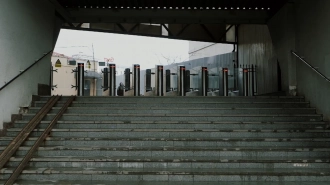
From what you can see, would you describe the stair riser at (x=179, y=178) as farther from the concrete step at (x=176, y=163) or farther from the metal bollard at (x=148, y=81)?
the metal bollard at (x=148, y=81)

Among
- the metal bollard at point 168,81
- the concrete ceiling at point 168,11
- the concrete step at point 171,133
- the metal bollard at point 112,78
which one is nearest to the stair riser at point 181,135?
the concrete step at point 171,133

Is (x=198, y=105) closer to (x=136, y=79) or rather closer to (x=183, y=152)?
(x=183, y=152)

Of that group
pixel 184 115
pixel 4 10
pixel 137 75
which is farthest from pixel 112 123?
pixel 137 75

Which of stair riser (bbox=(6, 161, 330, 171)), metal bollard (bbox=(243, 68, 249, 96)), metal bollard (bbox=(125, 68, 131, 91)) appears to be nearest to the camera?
stair riser (bbox=(6, 161, 330, 171))

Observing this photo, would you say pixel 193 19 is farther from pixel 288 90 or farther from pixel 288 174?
pixel 288 174

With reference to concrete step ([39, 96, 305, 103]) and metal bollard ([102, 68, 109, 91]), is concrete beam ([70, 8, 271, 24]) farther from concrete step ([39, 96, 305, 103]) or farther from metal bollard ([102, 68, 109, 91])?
concrete step ([39, 96, 305, 103])

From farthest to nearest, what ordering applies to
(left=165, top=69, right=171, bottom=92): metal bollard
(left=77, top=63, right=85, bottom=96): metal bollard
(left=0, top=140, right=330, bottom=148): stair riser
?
(left=165, top=69, right=171, bottom=92): metal bollard, (left=77, top=63, right=85, bottom=96): metal bollard, (left=0, top=140, right=330, bottom=148): stair riser

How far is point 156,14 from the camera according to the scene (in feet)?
33.2

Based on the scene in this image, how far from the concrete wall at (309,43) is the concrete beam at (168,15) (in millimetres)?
967

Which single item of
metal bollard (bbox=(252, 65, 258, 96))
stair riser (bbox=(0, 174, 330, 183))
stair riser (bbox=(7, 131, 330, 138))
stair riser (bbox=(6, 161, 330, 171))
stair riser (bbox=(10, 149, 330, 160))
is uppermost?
metal bollard (bbox=(252, 65, 258, 96))

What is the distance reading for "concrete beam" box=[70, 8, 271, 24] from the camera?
10062 millimetres

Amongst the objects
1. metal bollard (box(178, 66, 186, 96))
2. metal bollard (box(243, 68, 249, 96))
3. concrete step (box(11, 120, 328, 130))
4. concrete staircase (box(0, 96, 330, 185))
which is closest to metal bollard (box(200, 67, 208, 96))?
metal bollard (box(178, 66, 186, 96))

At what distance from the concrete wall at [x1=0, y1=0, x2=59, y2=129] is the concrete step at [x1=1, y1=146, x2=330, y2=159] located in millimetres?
1474

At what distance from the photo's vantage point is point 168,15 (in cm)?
1016
